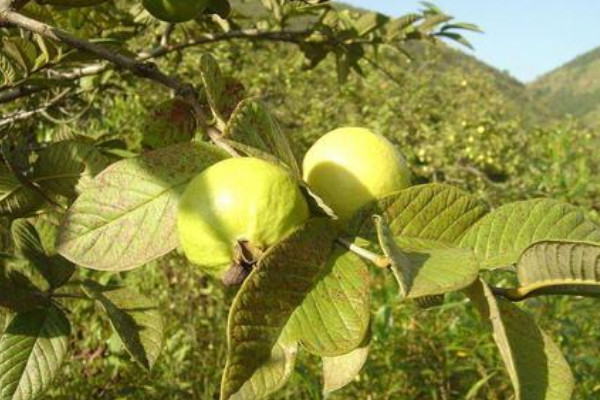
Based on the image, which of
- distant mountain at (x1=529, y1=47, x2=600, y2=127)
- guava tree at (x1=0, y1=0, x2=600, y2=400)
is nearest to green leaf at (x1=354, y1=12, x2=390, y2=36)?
guava tree at (x1=0, y1=0, x2=600, y2=400)

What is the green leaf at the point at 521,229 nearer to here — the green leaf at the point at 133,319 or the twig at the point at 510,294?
the twig at the point at 510,294

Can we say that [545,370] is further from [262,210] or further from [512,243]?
[262,210]

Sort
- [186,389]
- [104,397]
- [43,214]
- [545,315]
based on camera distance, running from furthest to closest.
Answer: [545,315]
[186,389]
[104,397]
[43,214]

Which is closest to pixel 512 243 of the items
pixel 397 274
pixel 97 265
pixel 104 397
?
pixel 397 274

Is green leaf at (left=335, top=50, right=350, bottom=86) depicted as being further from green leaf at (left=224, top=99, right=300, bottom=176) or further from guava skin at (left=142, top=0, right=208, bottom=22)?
green leaf at (left=224, top=99, right=300, bottom=176)

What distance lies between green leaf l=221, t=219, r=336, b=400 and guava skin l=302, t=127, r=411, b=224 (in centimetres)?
11

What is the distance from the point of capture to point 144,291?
313 centimetres

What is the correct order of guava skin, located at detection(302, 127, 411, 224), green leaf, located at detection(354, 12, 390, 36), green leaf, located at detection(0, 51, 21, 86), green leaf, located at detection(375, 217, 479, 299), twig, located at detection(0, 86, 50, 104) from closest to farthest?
green leaf, located at detection(375, 217, 479, 299), guava skin, located at detection(302, 127, 411, 224), green leaf, located at detection(0, 51, 21, 86), twig, located at detection(0, 86, 50, 104), green leaf, located at detection(354, 12, 390, 36)

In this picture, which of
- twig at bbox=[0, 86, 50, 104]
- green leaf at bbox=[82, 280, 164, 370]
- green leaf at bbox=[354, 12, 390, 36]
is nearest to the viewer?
green leaf at bbox=[82, 280, 164, 370]

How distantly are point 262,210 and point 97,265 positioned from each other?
0.66ft

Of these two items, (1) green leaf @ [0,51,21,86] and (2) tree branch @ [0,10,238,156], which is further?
(1) green leaf @ [0,51,21,86]

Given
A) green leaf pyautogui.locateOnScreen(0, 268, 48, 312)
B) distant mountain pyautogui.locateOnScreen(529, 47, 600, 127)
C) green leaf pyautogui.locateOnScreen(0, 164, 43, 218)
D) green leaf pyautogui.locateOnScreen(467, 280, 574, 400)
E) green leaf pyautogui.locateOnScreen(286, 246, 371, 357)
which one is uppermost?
green leaf pyautogui.locateOnScreen(467, 280, 574, 400)

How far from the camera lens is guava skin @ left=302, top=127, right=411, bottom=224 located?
2.36 ft

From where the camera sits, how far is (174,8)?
805 millimetres
